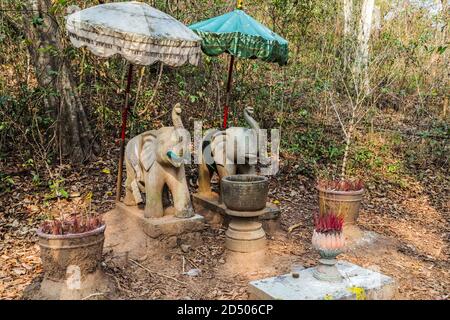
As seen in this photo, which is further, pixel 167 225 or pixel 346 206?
pixel 346 206

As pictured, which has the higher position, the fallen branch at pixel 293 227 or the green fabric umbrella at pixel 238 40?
the green fabric umbrella at pixel 238 40

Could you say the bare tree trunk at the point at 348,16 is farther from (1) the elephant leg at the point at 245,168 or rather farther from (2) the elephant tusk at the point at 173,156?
(2) the elephant tusk at the point at 173,156

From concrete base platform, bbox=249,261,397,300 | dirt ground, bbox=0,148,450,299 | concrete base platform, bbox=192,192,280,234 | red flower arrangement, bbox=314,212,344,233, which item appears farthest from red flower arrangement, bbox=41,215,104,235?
red flower arrangement, bbox=314,212,344,233

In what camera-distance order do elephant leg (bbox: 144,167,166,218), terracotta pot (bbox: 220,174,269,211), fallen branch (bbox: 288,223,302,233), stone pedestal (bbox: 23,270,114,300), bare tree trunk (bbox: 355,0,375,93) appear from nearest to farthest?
stone pedestal (bbox: 23,270,114,300) → terracotta pot (bbox: 220,174,269,211) → elephant leg (bbox: 144,167,166,218) → fallen branch (bbox: 288,223,302,233) → bare tree trunk (bbox: 355,0,375,93)

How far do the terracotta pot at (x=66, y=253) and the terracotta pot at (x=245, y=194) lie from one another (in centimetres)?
135

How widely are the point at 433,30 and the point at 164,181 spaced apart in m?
9.13

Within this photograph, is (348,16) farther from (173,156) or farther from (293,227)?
(173,156)

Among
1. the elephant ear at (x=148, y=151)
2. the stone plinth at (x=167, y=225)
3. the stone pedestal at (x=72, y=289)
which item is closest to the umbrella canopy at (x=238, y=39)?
the elephant ear at (x=148, y=151)

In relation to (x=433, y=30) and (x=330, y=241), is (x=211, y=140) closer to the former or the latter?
(x=330, y=241)

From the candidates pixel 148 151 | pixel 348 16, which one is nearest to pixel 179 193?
pixel 148 151

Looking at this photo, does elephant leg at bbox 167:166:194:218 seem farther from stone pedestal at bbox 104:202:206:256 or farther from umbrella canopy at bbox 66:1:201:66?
umbrella canopy at bbox 66:1:201:66

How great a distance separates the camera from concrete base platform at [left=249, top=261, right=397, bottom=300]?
3289mm

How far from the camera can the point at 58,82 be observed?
20.2 ft

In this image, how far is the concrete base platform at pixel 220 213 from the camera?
5074 mm
